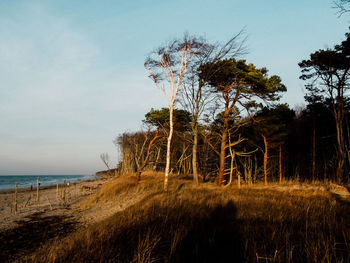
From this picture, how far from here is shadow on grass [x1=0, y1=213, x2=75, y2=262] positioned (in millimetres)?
5574

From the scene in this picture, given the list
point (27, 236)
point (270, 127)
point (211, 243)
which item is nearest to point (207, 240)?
point (211, 243)

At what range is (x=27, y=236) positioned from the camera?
7.23 metres

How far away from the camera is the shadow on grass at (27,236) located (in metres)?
5.57

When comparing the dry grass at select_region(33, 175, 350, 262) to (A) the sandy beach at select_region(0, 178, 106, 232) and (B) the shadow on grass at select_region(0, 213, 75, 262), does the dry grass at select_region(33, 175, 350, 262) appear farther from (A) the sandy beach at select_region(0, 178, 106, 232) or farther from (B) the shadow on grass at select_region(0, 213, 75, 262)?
(A) the sandy beach at select_region(0, 178, 106, 232)

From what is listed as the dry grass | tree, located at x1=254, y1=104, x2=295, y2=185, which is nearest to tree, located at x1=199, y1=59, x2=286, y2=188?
tree, located at x1=254, y1=104, x2=295, y2=185

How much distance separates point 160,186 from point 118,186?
3.49m

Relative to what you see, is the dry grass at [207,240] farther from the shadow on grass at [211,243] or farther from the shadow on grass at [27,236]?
the shadow on grass at [27,236]

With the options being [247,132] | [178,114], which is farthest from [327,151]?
[178,114]

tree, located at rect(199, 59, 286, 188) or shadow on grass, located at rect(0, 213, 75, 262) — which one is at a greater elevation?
tree, located at rect(199, 59, 286, 188)

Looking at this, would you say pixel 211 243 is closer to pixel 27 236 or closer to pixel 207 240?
pixel 207 240

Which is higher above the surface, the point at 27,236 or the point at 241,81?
the point at 241,81

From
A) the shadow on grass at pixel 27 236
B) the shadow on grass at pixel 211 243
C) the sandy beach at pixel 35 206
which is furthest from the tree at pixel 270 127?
the sandy beach at pixel 35 206

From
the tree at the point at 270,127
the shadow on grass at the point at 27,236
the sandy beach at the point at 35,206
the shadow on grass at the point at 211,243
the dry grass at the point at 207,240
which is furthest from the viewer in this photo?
the tree at the point at 270,127

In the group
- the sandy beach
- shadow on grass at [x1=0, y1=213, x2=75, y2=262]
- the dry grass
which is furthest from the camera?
the sandy beach
